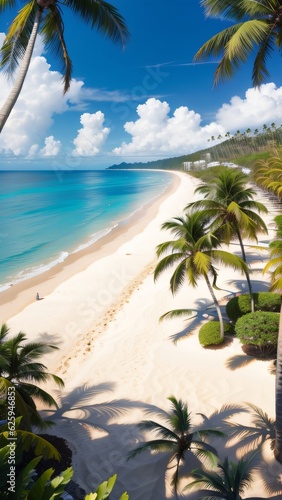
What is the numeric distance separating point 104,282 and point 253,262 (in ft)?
33.9

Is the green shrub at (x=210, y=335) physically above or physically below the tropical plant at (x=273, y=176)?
below

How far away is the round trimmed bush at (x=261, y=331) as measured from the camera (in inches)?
461

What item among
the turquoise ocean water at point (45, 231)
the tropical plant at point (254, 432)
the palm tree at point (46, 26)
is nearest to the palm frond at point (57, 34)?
the palm tree at point (46, 26)

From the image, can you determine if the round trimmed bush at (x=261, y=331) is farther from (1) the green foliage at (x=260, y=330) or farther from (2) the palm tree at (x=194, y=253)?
(2) the palm tree at (x=194, y=253)

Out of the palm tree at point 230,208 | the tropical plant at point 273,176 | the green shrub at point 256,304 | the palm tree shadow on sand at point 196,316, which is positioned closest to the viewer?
the palm tree at point 230,208

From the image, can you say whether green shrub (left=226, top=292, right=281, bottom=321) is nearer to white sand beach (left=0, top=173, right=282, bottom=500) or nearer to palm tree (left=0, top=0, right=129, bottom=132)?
white sand beach (left=0, top=173, right=282, bottom=500)

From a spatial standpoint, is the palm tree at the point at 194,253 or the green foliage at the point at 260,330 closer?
the green foliage at the point at 260,330

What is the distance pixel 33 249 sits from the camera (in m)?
35.2

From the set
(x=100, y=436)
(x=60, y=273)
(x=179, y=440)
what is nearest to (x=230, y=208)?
(x=179, y=440)

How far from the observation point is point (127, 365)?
1319 cm

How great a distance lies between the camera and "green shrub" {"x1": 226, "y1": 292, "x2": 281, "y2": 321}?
14117 mm

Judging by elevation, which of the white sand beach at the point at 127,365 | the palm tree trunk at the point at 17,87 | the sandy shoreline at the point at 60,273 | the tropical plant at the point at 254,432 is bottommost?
the tropical plant at the point at 254,432

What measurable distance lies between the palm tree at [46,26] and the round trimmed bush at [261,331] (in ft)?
34.1

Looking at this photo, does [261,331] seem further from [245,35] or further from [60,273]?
[60,273]
